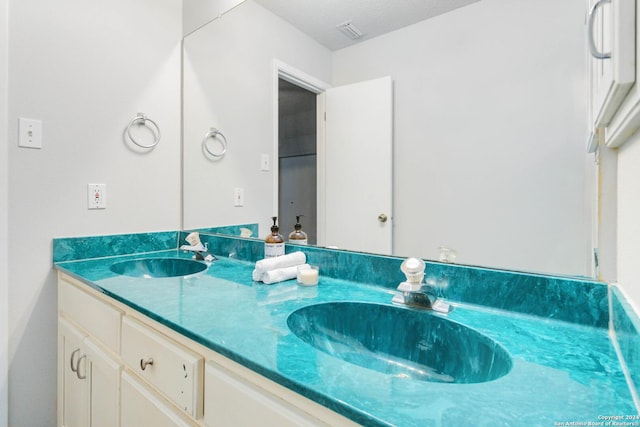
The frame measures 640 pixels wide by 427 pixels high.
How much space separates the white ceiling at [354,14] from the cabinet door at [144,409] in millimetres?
1222

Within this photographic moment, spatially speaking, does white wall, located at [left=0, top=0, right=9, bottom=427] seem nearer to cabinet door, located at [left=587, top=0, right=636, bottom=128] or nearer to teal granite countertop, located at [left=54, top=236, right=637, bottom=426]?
teal granite countertop, located at [left=54, top=236, right=637, bottom=426]

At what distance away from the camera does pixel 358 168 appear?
1.21 m

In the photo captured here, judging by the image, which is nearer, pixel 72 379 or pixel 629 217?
pixel 629 217

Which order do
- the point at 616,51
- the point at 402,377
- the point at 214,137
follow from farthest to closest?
1. the point at 214,137
2. the point at 402,377
3. the point at 616,51

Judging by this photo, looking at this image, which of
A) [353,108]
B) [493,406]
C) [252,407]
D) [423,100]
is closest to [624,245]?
[493,406]

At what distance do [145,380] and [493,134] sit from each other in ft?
3.71

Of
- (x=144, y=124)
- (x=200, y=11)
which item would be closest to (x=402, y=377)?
(x=144, y=124)

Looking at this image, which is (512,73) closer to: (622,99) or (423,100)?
(423,100)

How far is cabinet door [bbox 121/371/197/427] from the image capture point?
0.77m

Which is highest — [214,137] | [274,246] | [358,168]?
[214,137]

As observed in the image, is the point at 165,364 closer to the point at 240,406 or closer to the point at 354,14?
the point at 240,406

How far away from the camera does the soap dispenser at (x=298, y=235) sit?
134 centimetres

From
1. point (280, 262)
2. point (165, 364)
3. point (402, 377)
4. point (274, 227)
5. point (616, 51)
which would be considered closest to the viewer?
point (616, 51)

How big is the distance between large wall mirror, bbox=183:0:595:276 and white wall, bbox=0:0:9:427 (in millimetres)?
1002
